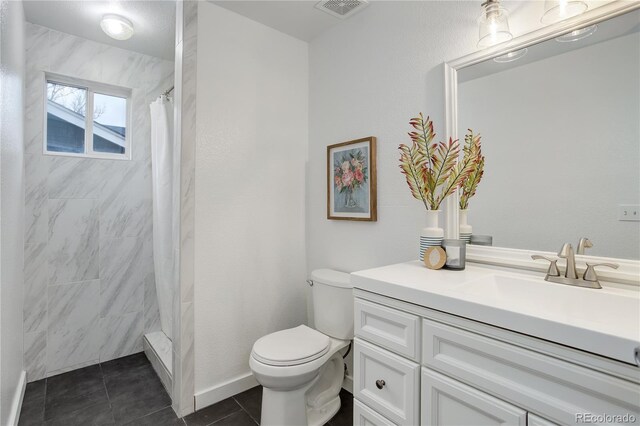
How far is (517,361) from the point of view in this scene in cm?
81

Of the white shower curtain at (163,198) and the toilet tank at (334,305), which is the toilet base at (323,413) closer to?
the toilet tank at (334,305)

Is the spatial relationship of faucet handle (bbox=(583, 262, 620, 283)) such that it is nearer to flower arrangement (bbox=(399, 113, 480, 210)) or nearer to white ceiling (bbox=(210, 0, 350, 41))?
flower arrangement (bbox=(399, 113, 480, 210))

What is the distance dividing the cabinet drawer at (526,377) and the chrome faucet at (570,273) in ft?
1.56

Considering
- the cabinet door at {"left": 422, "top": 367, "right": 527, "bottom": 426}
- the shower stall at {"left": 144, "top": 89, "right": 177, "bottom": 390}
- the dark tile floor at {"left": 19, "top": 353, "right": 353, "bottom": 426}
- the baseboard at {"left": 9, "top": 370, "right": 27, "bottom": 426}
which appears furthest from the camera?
the shower stall at {"left": 144, "top": 89, "right": 177, "bottom": 390}

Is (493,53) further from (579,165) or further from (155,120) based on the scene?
(155,120)

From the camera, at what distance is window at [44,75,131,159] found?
94.6 inches

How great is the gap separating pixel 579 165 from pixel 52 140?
3.34 metres

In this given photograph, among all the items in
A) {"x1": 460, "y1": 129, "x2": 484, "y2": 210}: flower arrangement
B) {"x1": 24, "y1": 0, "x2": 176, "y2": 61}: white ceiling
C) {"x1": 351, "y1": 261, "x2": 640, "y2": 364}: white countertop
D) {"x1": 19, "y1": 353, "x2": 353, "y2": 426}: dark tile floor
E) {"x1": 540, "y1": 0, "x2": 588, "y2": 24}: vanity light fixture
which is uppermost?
{"x1": 24, "y1": 0, "x2": 176, "y2": 61}: white ceiling

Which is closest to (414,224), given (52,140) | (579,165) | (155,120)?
(579,165)

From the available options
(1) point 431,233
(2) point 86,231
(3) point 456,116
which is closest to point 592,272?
(1) point 431,233

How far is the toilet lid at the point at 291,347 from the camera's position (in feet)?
5.01

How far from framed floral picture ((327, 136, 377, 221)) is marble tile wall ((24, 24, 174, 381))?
166cm

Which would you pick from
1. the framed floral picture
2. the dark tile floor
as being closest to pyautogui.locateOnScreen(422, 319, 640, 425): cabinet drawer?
the framed floral picture

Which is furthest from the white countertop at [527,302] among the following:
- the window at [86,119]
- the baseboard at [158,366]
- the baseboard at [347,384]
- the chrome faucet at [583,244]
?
the window at [86,119]
